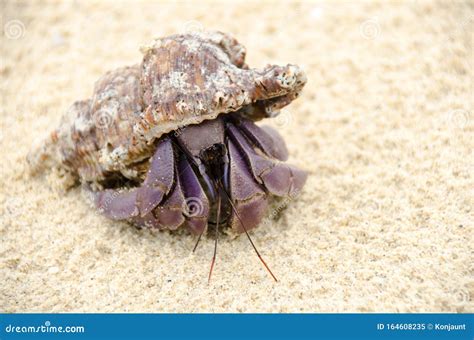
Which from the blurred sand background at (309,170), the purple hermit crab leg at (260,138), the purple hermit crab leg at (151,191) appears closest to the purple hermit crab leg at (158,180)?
the purple hermit crab leg at (151,191)

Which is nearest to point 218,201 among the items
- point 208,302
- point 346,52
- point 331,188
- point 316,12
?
point 208,302

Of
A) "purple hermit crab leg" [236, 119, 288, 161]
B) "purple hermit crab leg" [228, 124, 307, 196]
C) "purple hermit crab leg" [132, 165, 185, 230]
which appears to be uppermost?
"purple hermit crab leg" [236, 119, 288, 161]

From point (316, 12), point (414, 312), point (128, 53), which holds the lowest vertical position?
point (414, 312)

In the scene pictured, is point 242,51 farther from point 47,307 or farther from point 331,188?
point 47,307

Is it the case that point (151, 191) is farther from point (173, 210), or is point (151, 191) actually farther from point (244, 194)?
point (244, 194)

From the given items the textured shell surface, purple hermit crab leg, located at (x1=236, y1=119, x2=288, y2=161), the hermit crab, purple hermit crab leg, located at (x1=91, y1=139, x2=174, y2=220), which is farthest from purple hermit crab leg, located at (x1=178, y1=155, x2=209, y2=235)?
purple hermit crab leg, located at (x1=236, y1=119, x2=288, y2=161)

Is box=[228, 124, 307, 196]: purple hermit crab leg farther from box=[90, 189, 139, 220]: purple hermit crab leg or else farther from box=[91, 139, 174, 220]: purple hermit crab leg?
box=[90, 189, 139, 220]: purple hermit crab leg

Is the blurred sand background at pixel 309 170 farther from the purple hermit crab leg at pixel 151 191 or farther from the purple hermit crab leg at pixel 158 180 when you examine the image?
the purple hermit crab leg at pixel 158 180

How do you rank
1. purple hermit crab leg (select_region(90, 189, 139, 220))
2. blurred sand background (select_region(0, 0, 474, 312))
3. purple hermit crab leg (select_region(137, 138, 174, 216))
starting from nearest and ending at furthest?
1. blurred sand background (select_region(0, 0, 474, 312))
2. purple hermit crab leg (select_region(137, 138, 174, 216))
3. purple hermit crab leg (select_region(90, 189, 139, 220))
